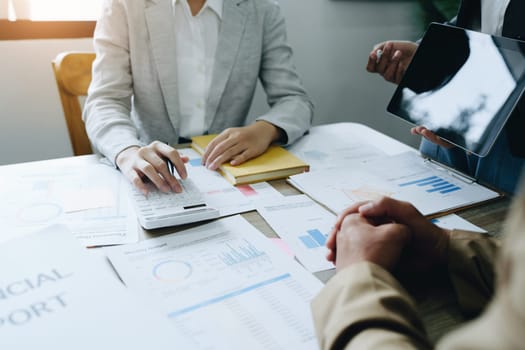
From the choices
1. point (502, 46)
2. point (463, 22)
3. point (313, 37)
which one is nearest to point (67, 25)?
point (313, 37)

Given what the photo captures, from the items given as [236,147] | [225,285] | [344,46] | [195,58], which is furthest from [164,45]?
[344,46]

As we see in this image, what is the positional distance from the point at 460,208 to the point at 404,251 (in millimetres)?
283

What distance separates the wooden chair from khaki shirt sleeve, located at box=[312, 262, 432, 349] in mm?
985

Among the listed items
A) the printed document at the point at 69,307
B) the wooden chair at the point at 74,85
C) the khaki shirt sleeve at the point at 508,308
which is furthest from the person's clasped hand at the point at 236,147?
the khaki shirt sleeve at the point at 508,308

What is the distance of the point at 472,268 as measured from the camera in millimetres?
525

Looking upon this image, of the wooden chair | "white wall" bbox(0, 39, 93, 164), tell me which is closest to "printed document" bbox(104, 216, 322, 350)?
the wooden chair

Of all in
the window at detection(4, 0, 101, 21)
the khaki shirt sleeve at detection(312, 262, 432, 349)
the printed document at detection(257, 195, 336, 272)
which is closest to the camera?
the khaki shirt sleeve at detection(312, 262, 432, 349)

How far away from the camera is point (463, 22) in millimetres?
987

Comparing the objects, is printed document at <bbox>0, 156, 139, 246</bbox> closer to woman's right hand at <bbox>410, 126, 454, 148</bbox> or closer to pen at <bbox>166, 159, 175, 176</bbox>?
pen at <bbox>166, 159, 175, 176</bbox>

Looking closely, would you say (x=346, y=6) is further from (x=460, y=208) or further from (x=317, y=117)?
(x=460, y=208)

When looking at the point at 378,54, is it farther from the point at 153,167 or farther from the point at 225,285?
the point at 225,285

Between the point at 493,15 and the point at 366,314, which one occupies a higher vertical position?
the point at 493,15

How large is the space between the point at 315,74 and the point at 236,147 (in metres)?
1.41

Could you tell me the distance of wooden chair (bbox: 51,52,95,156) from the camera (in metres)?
1.17
